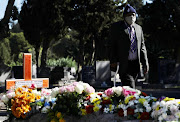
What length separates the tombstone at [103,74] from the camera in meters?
16.1

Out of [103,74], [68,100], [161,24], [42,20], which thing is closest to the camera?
[68,100]

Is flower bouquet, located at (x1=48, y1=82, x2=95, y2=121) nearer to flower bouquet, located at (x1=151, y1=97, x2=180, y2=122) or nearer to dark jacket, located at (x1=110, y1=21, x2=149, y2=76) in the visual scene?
dark jacket, located at (x1=110, y1=21, x2=149, y2=76)

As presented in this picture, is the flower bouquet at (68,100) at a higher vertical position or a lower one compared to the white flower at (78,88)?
lower

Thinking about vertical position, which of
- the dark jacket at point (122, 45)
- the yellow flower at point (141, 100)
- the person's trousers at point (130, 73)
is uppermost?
the dark jacket at point (122, 45)

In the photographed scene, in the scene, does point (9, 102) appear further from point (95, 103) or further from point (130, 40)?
point (130, 40)

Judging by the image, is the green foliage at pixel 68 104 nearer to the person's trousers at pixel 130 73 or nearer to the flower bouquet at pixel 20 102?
the flower bouquet at pixel 20 102

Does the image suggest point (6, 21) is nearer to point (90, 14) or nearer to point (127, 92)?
point (90, 14)

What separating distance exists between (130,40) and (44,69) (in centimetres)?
1467

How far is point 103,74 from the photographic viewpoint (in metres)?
16.2

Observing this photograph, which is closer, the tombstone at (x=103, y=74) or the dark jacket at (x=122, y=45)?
the dark jacket at (x=122, y=45)

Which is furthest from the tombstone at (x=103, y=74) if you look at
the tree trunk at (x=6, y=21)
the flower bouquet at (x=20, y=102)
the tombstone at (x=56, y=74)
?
the flower bouquet at (x=20, y=102)

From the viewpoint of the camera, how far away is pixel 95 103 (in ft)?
12.1

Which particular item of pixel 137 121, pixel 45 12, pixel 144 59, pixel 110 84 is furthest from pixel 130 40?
pixel 45 12

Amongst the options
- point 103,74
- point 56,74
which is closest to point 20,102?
point 103,74
